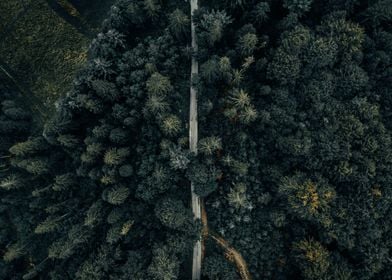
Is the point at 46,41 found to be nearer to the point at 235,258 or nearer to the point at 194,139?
the point at 194,139

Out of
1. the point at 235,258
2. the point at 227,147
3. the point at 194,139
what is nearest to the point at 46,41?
the point at 194,139

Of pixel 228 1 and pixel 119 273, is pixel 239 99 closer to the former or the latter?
pixel 228 1

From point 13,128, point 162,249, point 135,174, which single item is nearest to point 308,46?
point 135,174

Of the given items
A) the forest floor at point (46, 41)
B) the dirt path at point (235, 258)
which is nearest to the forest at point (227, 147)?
the dirt path at point (235, 258)

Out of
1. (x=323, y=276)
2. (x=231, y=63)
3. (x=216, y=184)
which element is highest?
(x=231, y=63)

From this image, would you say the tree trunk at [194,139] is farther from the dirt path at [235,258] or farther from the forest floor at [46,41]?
the forest floor at [46,41]

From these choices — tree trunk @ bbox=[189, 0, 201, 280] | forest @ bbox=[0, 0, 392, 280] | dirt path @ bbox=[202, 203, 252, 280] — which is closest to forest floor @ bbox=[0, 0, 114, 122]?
forest @ bbox=[0, 0, 392, 280]
